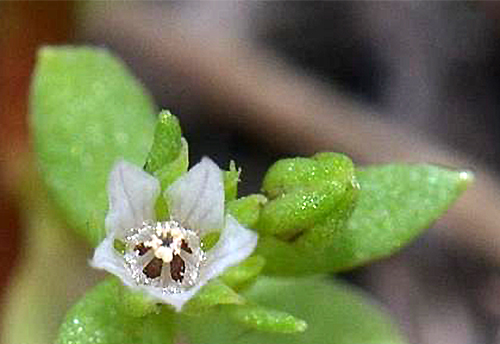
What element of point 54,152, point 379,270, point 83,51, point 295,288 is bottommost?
point 379,270

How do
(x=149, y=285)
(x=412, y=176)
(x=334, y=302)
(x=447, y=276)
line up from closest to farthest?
(x=149, y=285) → (x=412, y=176) → (x=334, y=302) → (x=447, y=276)

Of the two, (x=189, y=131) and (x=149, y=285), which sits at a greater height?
(x=149, y=285)

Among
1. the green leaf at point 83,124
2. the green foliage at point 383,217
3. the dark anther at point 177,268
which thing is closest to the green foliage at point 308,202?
the green foliage at point 383,217

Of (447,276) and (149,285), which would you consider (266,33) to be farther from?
(149,285)

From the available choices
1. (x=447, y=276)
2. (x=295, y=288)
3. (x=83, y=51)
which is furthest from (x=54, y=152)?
(x=447, y=276)

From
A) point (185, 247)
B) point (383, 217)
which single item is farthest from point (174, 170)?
point (383, 217)

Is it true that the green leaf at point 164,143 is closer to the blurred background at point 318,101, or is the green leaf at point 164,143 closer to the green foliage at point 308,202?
the green foliage at point 308,202
